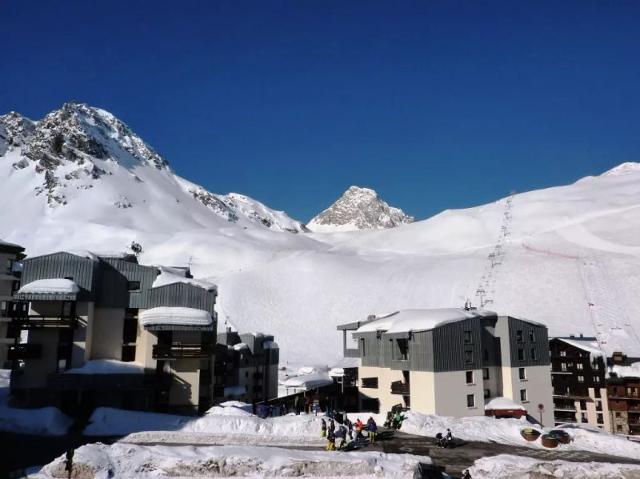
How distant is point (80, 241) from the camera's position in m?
188

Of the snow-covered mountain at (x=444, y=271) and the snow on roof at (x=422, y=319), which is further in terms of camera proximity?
the snow-covered mountain at (x=444, y=271)

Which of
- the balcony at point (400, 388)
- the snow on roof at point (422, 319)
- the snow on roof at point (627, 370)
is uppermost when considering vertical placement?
the snow on roof at point (422, 319)

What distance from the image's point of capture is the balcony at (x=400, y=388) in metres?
46.4

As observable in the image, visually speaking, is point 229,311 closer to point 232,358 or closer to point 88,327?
point 232,358

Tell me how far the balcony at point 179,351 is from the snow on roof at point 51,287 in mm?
7187

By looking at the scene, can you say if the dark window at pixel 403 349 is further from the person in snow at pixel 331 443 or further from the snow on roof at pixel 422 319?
the person in snow at pixel 331 443

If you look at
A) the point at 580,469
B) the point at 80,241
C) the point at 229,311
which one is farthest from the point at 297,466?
the point at 80,241

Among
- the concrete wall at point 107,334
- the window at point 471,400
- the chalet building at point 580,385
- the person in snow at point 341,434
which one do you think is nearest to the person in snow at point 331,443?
the person in snow at point 341,434

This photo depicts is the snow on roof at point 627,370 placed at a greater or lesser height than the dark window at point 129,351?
lesser

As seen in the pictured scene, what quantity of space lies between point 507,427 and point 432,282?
91024 millimetres

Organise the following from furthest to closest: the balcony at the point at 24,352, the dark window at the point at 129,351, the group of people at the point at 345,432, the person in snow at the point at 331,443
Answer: the dark window at the point at 129,351, the balcony at the point at 24,352, the group of people at the point at 345,432, the person in snow at the point at 331,443

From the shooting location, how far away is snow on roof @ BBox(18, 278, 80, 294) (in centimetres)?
3722

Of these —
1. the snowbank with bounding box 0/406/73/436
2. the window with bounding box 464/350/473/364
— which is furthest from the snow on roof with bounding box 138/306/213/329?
the window with bounding box 464/350/473/364

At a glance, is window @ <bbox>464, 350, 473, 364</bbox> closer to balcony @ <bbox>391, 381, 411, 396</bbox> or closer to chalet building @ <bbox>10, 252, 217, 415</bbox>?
balcony @ <bbox>391, 381, 411, 396</bbox>
